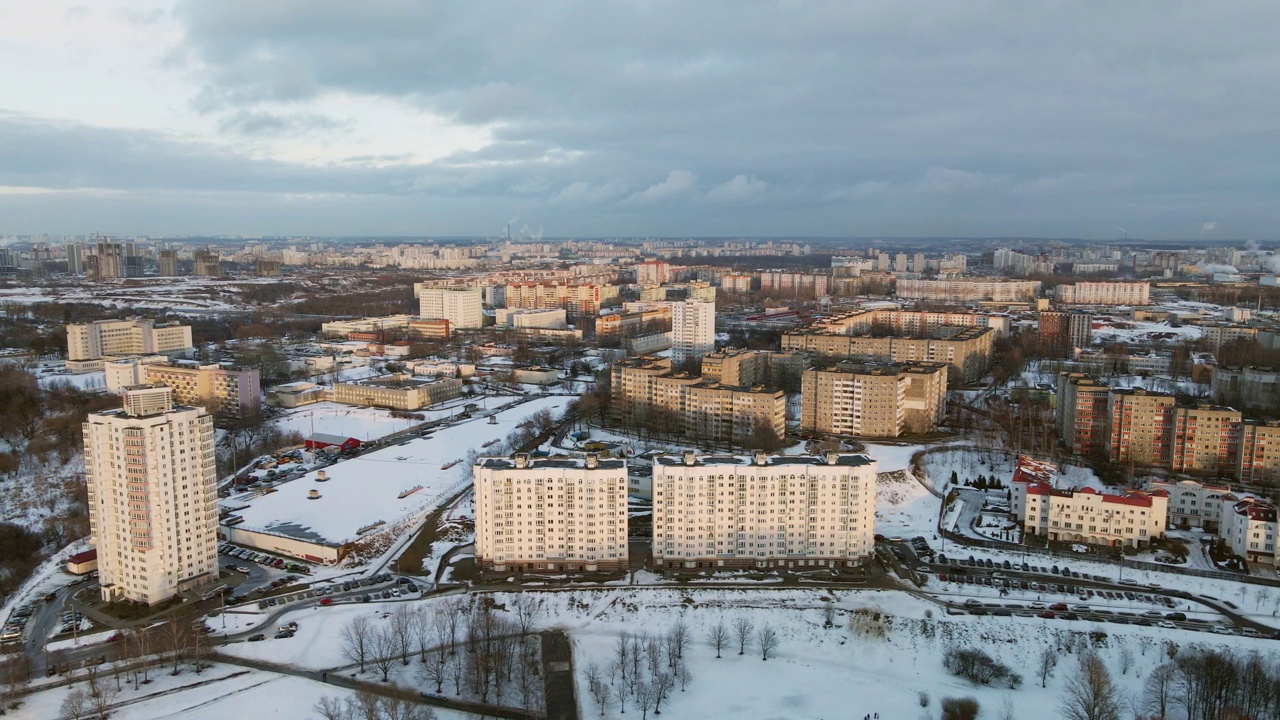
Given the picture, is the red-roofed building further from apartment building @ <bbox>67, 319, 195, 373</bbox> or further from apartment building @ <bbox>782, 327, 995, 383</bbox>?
apartment building @ <bbox>67, 319, 195, 373</bbox>

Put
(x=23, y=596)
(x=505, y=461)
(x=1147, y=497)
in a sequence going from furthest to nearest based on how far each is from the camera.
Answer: (x=1147, y=497), (x=505, y=461), (x=23, y=596)

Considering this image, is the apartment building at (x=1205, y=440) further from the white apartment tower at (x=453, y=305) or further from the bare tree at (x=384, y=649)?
the white apartment tower at (x=453, y=305)

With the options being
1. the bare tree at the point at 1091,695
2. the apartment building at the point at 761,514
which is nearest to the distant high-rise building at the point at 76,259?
the apartment building at the point at 761,514

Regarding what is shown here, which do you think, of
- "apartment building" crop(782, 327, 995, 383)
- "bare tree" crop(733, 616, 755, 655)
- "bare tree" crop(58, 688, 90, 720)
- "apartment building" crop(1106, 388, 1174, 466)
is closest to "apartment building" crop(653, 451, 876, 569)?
"bare tree" crop(733, 616, 755, 655)

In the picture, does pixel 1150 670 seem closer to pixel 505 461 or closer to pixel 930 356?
pixel 505 461

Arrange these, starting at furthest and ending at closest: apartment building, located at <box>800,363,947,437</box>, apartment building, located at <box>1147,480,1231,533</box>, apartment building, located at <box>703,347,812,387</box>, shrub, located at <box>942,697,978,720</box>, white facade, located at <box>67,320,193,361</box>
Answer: white facade, located at <box>67,320,193,361</box>
apartment building, located at <box>703,347,812,387</box>
apartment building, located at <box>800,363,947,437</box>
apartment building, located at <box>1147,480,1231,533</box>
shrub, located at <box>942,697,978,720</box>

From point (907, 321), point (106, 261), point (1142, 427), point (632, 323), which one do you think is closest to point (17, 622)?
point (1142, 427)

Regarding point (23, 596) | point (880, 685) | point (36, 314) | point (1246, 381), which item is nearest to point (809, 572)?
point (880, 685)

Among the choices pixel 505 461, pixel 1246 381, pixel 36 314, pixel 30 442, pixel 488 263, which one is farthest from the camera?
pixel 488 263
